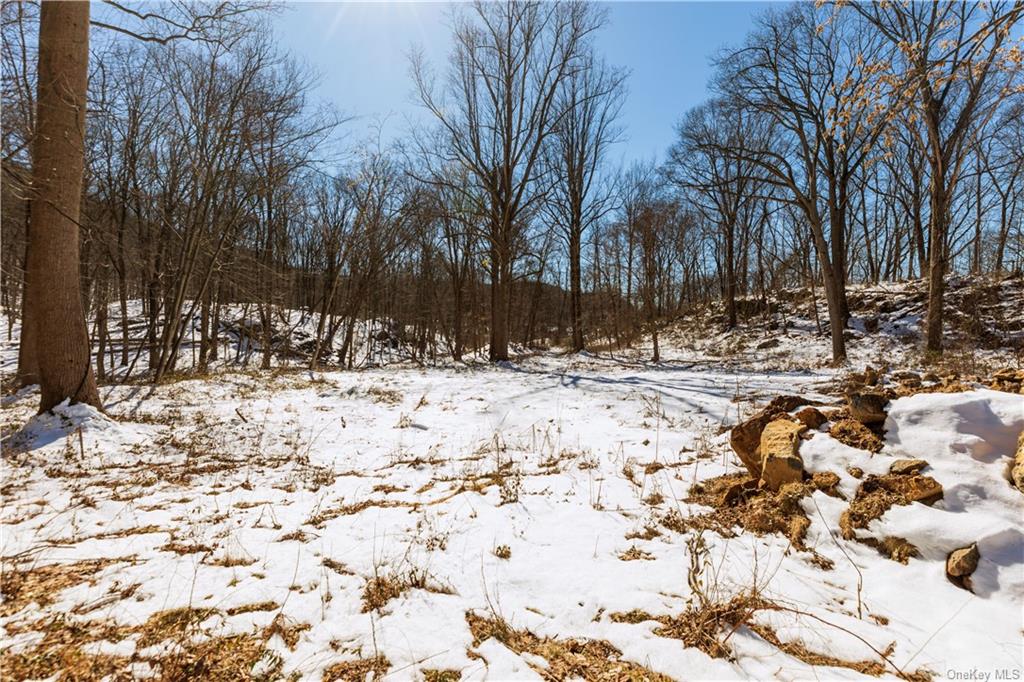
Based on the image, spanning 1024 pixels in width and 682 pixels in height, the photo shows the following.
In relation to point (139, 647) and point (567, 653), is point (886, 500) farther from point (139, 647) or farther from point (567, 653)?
point (139, 647)

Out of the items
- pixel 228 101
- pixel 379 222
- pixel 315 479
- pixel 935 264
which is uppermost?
pixel 228 101

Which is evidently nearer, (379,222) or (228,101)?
(228,101)

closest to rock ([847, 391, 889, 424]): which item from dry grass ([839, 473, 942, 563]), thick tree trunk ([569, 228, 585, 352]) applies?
dry grass ([839, 473, 942, 563])

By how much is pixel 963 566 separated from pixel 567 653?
2.36 metres

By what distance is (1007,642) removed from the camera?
2.03 metres

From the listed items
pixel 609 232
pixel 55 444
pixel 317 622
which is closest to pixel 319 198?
pixel 609 232

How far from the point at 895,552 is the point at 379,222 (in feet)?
60.1

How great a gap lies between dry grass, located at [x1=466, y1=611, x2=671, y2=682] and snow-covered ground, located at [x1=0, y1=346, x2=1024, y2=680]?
0.04 ft

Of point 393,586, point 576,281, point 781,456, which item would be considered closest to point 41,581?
point 393,586

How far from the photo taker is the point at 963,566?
244cm

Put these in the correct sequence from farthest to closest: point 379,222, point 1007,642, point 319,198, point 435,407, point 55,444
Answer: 1. point 319,198
2. point 379,222
3. point 435,407
4. point 55,444
5. point 1007,642

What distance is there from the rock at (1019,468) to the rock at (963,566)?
0.79 meters

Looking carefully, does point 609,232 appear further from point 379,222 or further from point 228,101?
point 228,101

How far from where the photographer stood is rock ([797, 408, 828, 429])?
13.7 feet
